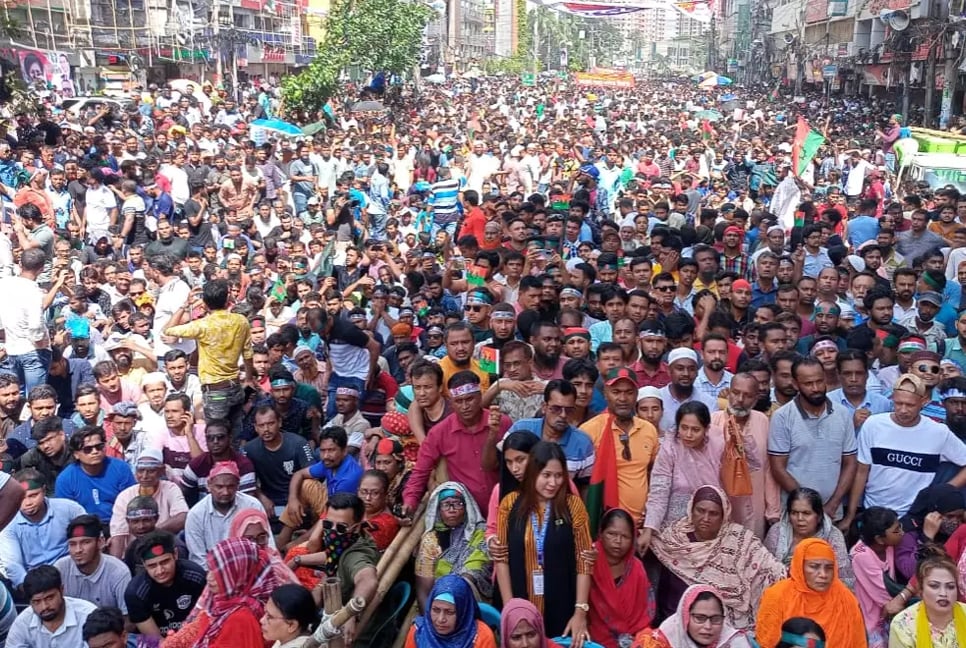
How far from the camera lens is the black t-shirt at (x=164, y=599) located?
4.54m

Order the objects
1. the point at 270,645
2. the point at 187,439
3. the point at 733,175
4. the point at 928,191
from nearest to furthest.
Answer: the point at 270,645, the point at 187,439, the point at 928,191, the point at 733,175

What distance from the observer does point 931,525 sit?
443cm

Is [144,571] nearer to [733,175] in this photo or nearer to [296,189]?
[296,189]

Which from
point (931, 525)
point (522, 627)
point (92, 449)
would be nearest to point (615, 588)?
point (522, 627)

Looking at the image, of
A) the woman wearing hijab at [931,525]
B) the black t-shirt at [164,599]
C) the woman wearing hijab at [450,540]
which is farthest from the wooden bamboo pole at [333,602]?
the woman wearing hijab at [931,525]

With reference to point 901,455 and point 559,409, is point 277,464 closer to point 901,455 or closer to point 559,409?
point 559,409

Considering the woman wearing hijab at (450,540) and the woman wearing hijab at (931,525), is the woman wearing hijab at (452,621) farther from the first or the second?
the woman wearing hijab at (931,525)

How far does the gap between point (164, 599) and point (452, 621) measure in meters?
1.55

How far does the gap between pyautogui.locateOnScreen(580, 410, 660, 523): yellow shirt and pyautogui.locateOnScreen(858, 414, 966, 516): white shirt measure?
1054mm

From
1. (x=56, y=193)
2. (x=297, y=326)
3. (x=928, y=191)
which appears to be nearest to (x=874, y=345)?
(x=297, y=326)

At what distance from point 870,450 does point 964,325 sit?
1844 millimetres

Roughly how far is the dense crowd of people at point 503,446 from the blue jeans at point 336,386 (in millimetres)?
29

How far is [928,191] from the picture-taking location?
1313cm

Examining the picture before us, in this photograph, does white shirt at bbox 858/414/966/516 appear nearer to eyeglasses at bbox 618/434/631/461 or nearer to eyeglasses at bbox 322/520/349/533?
eyeglasses at bbox 618/434/631/461
